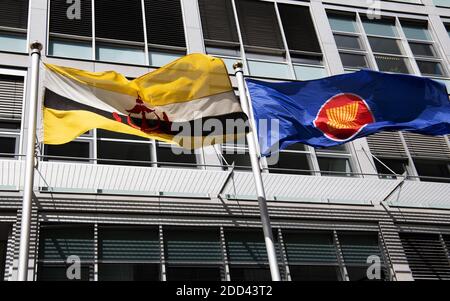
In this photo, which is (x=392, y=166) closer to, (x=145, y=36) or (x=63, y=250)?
(x=145, y=36)

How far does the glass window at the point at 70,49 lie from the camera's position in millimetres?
15797

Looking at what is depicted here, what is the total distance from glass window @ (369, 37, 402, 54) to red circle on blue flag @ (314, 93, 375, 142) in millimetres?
8135

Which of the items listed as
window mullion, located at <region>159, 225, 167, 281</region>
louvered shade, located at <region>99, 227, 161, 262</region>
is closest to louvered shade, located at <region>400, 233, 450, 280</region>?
window mullion, located at <region>159, 225, 167, 281</region>

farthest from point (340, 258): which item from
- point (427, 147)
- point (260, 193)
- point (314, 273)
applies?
point (427, 147)

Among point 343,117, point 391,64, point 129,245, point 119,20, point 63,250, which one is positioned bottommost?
point 63,250

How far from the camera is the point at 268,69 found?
17547 mm

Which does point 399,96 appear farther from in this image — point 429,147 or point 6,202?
point 6,202

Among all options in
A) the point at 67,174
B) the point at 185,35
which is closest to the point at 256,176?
the point at 67,174

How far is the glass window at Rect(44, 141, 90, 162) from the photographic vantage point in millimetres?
13562

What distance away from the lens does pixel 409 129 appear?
12.1 metres

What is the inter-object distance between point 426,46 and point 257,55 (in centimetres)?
680

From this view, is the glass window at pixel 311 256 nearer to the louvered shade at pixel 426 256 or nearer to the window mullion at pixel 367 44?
the louvered shade at pixel 426 256

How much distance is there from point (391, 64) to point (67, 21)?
34.5ft

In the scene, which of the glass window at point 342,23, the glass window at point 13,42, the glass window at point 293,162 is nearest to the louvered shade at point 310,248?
the glass window at point 293,162
